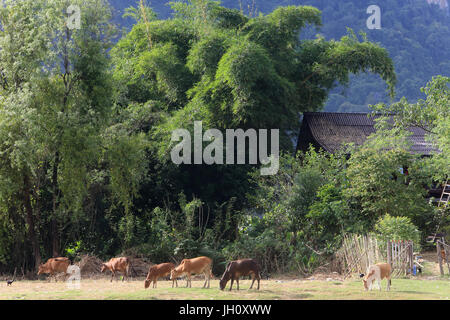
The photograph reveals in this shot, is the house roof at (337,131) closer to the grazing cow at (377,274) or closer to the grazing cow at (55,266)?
the grazing cow at (55,266)

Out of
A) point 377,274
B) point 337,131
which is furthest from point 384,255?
point 337,131

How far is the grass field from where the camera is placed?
1015 cm

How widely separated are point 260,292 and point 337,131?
13354 millimetres

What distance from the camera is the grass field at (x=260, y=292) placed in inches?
400

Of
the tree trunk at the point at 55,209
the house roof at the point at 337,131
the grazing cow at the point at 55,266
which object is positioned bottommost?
the grazing cow at the point at 55,266

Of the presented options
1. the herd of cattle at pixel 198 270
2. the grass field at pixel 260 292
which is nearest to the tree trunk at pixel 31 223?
the grass field at pixel 260 292

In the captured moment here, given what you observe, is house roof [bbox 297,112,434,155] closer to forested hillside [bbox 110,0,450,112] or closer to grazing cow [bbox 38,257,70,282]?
grazing cow [bbox 38,257,70,282]

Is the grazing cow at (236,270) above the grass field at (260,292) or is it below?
above

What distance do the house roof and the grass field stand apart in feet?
32.6

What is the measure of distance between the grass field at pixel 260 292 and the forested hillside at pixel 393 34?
3712 centimetres

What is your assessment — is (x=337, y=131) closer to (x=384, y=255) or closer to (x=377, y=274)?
(x=384, y=255)

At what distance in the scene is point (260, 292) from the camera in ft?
35.1

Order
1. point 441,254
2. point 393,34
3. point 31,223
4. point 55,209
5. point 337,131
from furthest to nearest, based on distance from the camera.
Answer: point 393,34 < point 337,131 < point 55,209 < point 31,223 < point 441,254

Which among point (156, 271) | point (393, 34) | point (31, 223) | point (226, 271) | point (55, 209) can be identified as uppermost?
point (393, 34)
